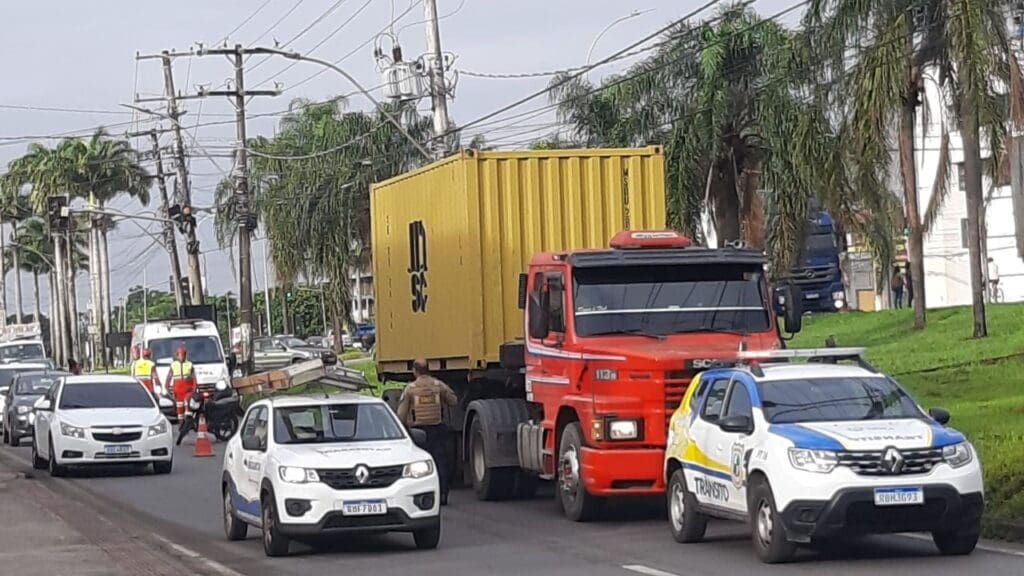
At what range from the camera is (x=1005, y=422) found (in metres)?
23.6

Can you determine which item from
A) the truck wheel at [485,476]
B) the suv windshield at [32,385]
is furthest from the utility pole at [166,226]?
the truck wheel at [485,476]

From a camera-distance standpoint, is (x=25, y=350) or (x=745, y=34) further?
(x=25, y=350)

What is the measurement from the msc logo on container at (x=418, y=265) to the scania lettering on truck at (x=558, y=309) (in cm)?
3

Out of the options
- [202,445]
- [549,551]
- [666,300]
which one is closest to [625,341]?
[666,300]

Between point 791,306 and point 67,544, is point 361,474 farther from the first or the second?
point 791,306

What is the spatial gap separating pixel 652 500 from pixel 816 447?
6.93 m

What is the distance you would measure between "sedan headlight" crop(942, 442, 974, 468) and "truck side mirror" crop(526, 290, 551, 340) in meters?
6.21

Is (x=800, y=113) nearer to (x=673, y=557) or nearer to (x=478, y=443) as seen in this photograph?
(x=478, y=443)

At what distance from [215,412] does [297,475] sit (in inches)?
758

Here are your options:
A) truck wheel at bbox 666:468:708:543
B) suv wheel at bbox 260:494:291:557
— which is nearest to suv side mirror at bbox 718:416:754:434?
truck wheel at bbox 666:468:708:543

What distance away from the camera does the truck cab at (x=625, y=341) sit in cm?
1819

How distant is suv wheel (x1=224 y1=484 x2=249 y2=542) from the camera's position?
59.7 ft

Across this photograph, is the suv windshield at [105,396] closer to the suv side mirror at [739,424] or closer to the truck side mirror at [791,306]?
the truck side mirror at [791,306]

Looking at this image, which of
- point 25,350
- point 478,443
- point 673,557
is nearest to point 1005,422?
point 478,443
